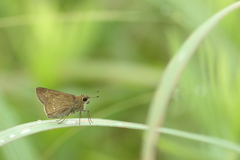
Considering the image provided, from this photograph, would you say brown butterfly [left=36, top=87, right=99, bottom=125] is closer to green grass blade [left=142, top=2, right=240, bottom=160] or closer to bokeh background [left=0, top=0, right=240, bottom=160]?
bokeh background [left=0, top=0, right=240, bottom=160]

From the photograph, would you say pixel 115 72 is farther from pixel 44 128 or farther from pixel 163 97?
pixel 163 97

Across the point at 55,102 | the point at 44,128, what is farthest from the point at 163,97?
the point at 55,102

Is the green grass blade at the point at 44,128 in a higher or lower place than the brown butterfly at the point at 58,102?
lower

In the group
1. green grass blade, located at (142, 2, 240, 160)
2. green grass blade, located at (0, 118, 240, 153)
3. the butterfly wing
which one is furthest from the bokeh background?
green grass blade, located at (142, 2, 240, 160)

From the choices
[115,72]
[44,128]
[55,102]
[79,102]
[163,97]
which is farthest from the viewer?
[115,72]

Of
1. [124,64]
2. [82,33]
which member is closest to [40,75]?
[82,33]

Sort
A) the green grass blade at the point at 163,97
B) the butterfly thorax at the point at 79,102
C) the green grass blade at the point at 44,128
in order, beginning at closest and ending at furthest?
the green grass blade at the point at 163,97 < the green grass blade at the point at 44,128 < the butterfly thorax at the point at 79,102

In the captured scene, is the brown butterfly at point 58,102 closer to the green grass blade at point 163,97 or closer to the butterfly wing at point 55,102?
the butterfly wing at point 55,102

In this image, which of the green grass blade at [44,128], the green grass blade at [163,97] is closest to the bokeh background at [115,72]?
the green grass blade at [44,128]
